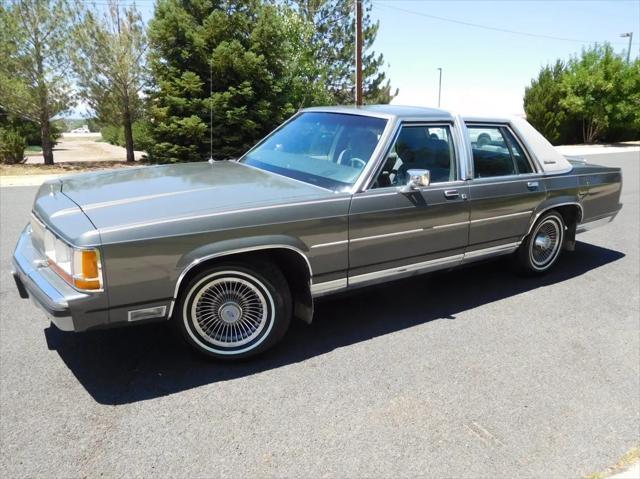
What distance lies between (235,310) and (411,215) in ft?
4.92

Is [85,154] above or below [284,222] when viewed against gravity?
below

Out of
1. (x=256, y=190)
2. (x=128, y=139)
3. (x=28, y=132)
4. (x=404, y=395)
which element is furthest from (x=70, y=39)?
(x=404, y=395)

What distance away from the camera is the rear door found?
14.5 feet

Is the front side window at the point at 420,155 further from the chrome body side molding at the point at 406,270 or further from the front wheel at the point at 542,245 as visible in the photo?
the front wheel at the point at 542,245

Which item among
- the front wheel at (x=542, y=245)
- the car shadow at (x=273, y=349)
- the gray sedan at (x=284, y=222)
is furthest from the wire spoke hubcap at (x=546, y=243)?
the car shadow at (x=273, y=349)

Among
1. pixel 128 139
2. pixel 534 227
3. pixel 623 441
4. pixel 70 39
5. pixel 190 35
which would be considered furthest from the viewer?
pixel 128 139

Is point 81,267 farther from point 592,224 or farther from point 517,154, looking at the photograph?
point 592,224

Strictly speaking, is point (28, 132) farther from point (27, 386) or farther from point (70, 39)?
point (27, 386)

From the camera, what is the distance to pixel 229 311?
11.0ft

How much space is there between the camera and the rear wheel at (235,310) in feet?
10.7

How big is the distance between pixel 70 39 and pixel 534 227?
17.8 meters

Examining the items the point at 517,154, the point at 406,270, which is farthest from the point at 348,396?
the point at 517,154

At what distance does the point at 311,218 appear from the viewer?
3.42m

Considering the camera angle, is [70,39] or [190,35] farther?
[70,39]
